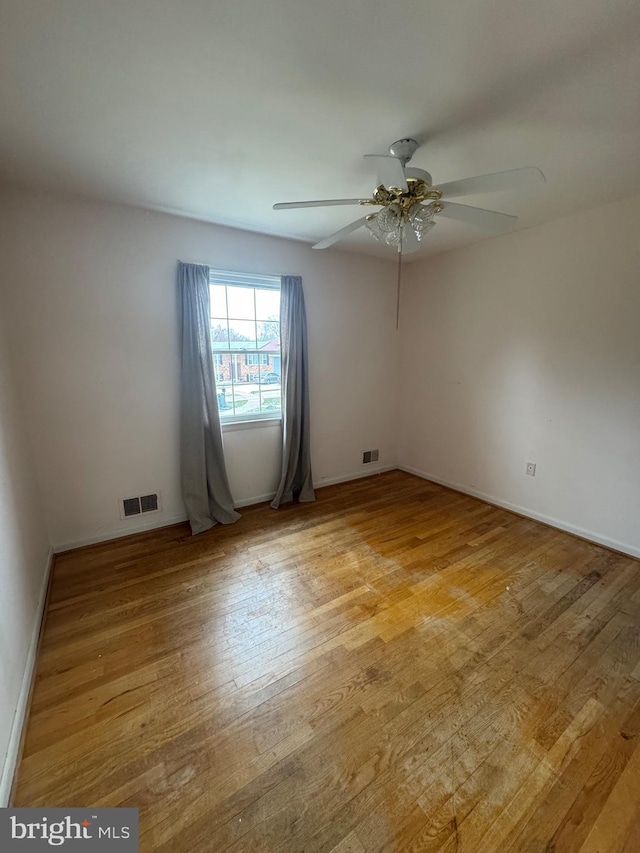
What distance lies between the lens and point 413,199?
156 centimetres

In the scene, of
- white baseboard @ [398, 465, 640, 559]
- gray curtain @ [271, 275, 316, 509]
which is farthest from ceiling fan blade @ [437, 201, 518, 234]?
white baseboard @ [398, 465, 640, 559]

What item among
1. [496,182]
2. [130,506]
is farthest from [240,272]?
[130,506]

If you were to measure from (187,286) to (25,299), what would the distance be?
1007mm

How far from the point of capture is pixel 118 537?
2572 millimetres

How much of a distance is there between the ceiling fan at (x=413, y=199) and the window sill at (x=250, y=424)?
5.69ft

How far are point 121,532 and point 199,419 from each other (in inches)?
43.1

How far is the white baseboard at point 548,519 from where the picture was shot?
2.40 meters

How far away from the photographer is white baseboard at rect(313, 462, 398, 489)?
3.60 meters

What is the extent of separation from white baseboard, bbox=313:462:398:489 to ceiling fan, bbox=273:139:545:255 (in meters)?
2.45

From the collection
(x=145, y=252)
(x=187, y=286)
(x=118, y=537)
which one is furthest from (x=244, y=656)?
(x=145, y=252)

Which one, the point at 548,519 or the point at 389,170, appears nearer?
the point at 389,170

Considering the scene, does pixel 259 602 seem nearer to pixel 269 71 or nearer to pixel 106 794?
pixel 106 794

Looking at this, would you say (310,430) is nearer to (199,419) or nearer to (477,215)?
Result: (199,419)

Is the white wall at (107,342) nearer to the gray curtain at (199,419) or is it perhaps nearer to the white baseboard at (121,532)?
the white baseboard at (121,532)
